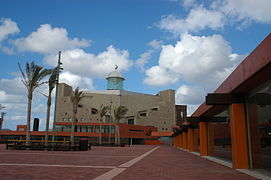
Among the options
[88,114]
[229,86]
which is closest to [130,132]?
[88,114]

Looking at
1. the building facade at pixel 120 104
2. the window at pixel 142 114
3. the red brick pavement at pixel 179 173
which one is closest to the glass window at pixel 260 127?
the red brick pavement at pixel 179 173

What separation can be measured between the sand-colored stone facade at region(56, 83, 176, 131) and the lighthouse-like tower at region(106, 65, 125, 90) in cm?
322

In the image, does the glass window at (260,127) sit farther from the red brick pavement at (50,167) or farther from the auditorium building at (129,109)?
the auditorium building at (129,109)

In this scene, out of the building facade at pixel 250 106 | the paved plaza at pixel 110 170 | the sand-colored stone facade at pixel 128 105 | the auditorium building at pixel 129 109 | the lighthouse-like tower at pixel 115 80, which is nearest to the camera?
the paved plaza at pixel 110 170

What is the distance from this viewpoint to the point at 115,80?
342 ft

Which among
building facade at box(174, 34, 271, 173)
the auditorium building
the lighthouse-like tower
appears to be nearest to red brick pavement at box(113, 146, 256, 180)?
building facade at box(174, 34, 271, 173)

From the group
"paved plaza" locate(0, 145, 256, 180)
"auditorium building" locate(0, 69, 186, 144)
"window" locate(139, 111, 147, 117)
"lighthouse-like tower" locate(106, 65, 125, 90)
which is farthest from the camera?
"lighthouse-like tower" locate(106, 65, 125, 90)

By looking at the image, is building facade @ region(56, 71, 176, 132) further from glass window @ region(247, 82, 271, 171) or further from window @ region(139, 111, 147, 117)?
glass window @ region(247, 82, 271, 171)

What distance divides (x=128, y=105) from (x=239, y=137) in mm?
91438

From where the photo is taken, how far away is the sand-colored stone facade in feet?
303

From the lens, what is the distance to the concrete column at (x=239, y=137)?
10578 mm

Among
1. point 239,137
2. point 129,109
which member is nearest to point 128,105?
point 129,109

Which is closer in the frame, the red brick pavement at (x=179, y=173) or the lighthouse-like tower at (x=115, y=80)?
the red brick pavement at (x=179, y=173)

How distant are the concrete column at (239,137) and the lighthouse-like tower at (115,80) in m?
93.3
